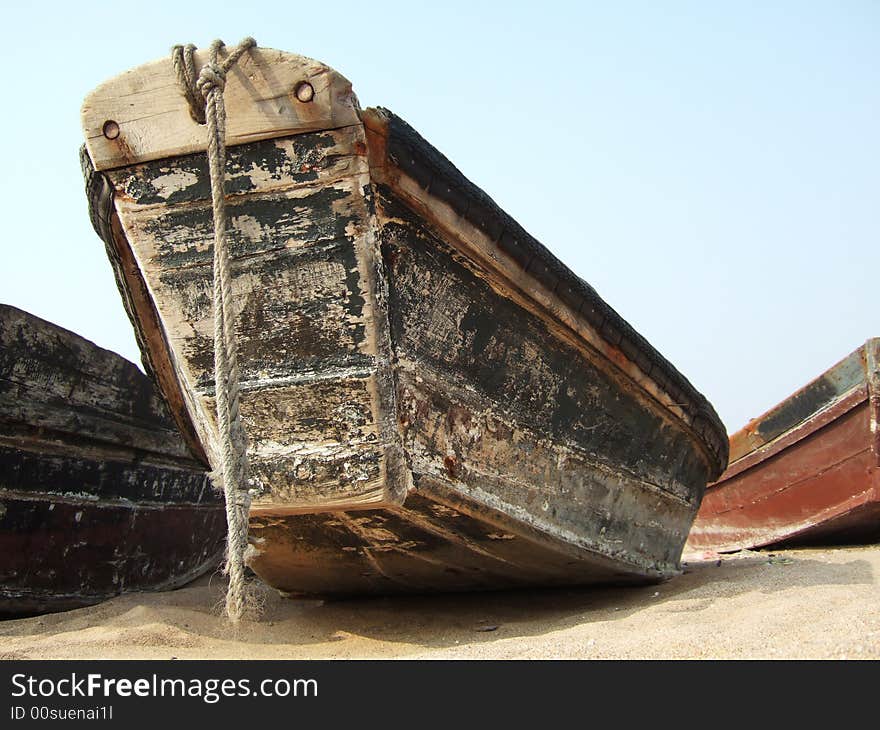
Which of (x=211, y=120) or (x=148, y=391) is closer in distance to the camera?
(x=211, y=120)

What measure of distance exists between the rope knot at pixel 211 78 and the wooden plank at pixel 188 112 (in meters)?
0.10

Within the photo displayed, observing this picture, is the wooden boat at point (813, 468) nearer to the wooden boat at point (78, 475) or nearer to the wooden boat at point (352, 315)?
the wooden boat at point (352, 315)

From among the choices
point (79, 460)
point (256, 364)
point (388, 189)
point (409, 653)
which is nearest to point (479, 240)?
point (388, 189)

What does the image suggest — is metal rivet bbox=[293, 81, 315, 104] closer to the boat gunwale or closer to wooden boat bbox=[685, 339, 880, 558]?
the boat gunwale

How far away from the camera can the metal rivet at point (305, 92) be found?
8.86 ft

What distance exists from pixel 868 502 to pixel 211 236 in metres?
5.07

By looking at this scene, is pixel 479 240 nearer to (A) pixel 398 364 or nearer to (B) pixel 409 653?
(A) pixel 398 364

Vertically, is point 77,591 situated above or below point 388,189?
below

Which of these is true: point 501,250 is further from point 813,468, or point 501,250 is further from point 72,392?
point 813,468

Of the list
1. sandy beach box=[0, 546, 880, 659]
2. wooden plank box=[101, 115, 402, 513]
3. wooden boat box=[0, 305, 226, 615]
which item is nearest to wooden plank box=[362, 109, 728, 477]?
wooden plank box=[101, 115, 402, 513]

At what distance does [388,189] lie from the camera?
2.84m

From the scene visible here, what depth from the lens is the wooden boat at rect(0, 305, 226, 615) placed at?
419cm

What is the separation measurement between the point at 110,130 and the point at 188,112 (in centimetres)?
31
